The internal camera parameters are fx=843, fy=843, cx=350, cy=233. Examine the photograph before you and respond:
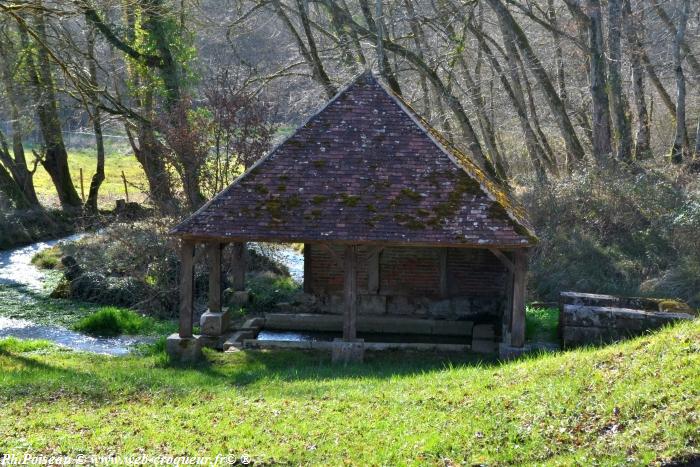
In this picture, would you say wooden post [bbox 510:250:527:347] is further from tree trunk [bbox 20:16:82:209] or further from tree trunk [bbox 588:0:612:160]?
tree trunk [bbox 20:16:82:209]

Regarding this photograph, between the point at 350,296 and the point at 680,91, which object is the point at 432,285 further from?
the point at 680,91

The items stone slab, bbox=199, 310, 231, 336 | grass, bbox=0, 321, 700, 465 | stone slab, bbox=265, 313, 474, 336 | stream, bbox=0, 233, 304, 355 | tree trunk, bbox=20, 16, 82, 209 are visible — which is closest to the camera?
grass, bbox=0, 321, 700, 465

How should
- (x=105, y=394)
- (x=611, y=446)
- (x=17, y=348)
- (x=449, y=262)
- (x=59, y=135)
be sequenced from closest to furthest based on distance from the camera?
1. (x=611, y=446)
2. (x=105, y=394)
3. (x=17, y=348)
4. (x=449, y=262)
5. (x=59, y=135)

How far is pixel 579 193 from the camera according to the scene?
20781 mm

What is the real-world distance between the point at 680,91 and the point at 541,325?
777 cm

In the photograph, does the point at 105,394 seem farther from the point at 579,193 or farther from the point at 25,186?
the point at 25,186

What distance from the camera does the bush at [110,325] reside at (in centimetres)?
1716

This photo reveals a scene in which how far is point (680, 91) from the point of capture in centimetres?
1983

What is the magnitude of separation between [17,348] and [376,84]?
793 cm

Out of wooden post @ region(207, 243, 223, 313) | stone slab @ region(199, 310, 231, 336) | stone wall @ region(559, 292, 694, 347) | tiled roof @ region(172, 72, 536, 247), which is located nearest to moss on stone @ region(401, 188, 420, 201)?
tiled roof @ region(172, 72, 536, 247)

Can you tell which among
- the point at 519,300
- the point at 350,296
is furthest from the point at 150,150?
the point at 519,300

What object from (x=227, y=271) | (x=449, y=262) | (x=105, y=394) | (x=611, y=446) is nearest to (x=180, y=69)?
(x=227, y=271)

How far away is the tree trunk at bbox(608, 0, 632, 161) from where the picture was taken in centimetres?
2066

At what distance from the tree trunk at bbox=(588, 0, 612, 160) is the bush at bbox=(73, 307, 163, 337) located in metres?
12.0
